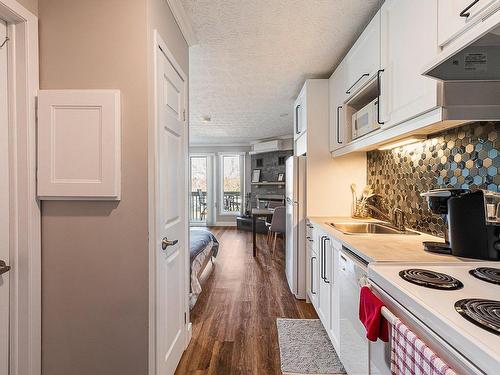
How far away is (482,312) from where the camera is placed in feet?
2.43

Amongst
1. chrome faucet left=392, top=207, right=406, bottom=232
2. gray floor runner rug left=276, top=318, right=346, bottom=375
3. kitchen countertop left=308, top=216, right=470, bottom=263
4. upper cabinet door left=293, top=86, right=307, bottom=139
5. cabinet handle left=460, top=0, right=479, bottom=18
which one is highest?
upper cabinet door left=293, top=86, right=307, bottom=139

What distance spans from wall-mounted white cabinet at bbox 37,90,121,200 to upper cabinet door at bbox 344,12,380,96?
5.12 ft

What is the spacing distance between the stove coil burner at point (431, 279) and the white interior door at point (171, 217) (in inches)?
46.4

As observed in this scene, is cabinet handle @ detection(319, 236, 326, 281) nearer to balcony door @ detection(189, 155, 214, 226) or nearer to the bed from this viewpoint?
the bed

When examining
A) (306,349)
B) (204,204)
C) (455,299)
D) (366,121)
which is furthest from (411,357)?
(204,204)

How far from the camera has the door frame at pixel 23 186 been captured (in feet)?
4.10

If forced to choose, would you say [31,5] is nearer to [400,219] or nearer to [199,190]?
[400,219]

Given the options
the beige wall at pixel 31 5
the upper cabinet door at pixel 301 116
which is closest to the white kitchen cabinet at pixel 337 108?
the upper cabinet door at pixel 301 116

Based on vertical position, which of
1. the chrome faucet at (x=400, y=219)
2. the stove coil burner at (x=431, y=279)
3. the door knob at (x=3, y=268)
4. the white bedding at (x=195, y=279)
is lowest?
the white bedding at (x=195, y=279)

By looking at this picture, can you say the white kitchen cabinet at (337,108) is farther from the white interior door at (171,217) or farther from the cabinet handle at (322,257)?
the white interior door at (171,217)

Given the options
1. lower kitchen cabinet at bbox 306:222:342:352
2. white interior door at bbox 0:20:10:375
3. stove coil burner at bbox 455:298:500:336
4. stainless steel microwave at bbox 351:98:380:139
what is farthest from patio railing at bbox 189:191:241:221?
stove coil burner at bbox 455:298:500:336

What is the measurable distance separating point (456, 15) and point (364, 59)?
87 cm

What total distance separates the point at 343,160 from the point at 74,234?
2398 millimetres

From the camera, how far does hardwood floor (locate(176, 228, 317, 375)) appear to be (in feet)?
6.24
